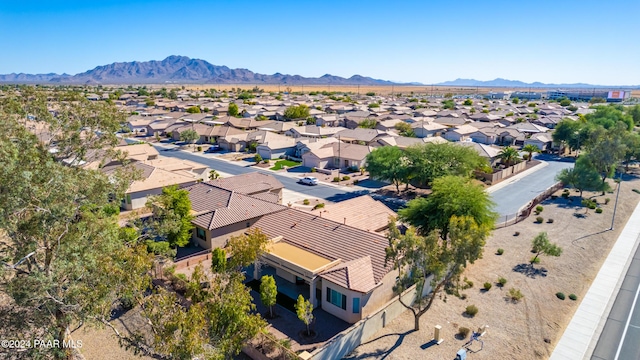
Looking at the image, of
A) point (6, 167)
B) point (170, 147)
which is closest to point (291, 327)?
point (6, 167)

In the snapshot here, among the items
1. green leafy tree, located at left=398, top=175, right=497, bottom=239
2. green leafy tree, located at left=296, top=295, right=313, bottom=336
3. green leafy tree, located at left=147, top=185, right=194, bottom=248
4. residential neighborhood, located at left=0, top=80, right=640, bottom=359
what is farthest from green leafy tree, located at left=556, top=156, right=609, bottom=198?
green leafy tree, located at left=147, top=185, right=194, bottom=248

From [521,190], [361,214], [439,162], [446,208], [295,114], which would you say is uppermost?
[295,114]

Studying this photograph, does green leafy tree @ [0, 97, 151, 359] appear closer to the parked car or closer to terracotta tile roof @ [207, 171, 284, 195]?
terracotta tile roof @ [207, 171, 284, 195]

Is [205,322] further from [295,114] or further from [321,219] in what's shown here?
[295,114]

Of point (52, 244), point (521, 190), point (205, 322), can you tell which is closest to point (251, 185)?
point (52, 244)

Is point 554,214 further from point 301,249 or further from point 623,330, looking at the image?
point 301,249
